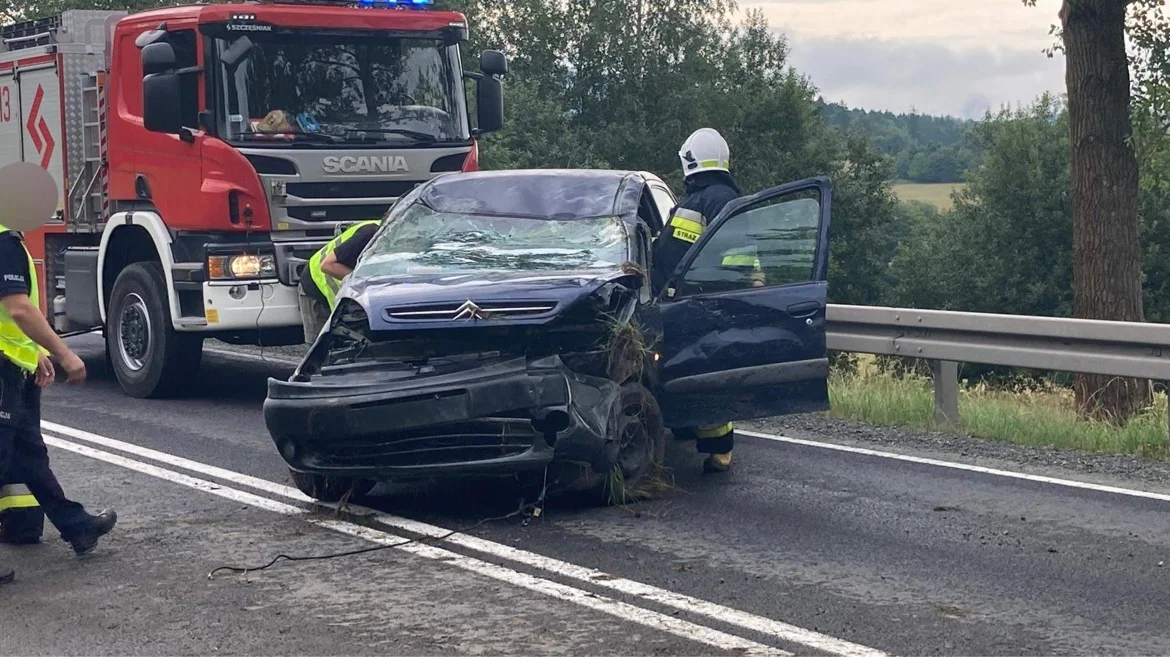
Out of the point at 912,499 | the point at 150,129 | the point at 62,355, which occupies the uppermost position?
the point at 150,129

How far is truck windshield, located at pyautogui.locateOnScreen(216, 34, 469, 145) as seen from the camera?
419 inches

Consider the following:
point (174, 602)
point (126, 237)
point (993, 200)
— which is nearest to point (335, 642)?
point (174, 602)

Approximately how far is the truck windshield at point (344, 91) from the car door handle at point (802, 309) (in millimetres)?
4354

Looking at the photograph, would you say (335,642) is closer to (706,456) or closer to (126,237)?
(706,456)

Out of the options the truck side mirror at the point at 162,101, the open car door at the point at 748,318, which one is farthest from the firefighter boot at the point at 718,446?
the truck side mirror at the point at 162,101

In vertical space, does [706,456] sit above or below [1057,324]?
below

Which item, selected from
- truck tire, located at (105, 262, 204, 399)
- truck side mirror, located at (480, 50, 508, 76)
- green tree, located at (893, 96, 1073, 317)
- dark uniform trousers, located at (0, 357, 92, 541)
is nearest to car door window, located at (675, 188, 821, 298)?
dark uniform trousers, located at (0, 357, 92, 541)

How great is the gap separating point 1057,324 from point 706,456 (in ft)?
7.65

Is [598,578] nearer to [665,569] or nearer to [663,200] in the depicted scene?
[665,569]

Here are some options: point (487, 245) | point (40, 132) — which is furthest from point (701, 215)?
point (40, 132)

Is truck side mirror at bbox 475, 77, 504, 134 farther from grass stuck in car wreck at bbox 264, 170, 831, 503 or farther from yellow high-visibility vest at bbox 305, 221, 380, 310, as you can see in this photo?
grass stuck in car wreck at bbox 264, 170, 831, 503

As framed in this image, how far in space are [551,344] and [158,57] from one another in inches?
188

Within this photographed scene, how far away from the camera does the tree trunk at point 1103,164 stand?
43.1 ft

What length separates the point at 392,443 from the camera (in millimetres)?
6781
